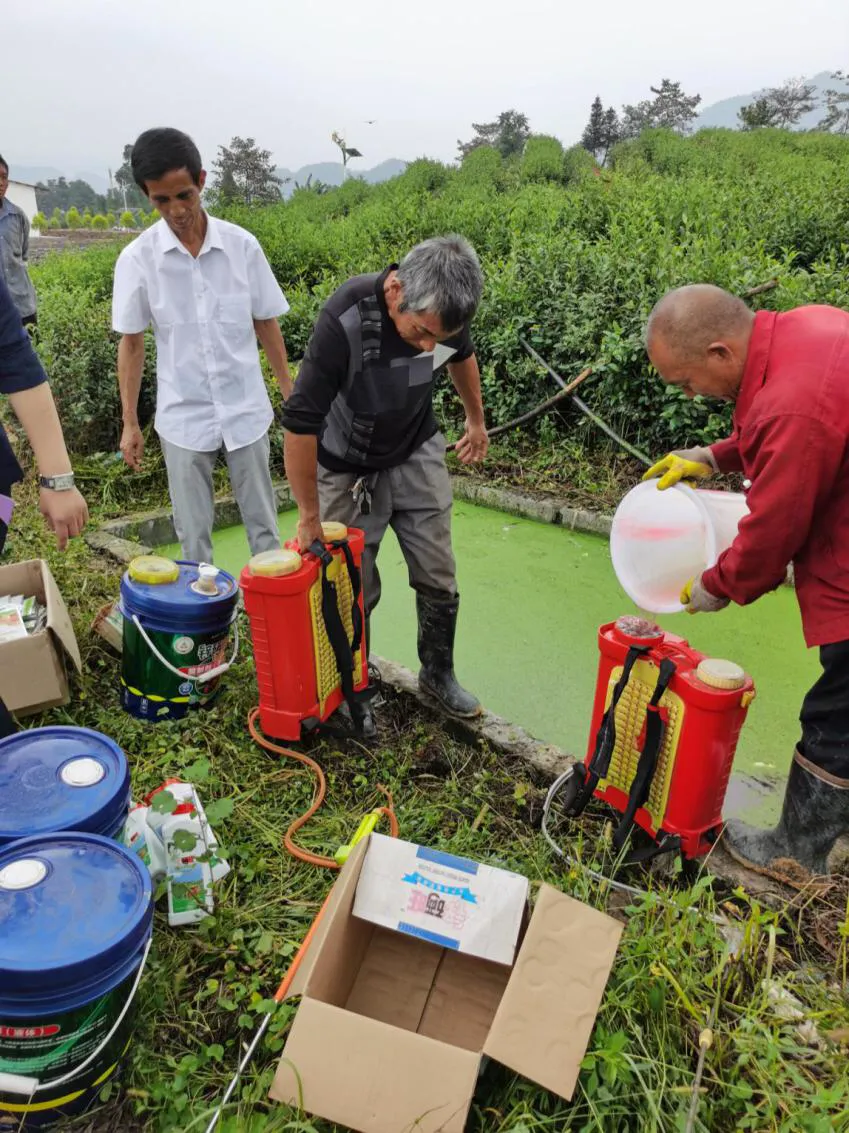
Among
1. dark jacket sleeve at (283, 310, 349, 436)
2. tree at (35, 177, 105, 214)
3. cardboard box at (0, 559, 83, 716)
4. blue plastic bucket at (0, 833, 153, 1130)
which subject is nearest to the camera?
blue plastic bucket at (0, 833, 153, 1130)

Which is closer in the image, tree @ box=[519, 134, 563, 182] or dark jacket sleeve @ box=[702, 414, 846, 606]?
dark jacket sleeve @ box=[702, 414, 846, 606]

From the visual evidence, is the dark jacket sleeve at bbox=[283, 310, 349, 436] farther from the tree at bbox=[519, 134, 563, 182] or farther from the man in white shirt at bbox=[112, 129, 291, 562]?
the tree at bbox=[519, 134, 563, 182]

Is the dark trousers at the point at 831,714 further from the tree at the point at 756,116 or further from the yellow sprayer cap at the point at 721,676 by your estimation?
the tree at the point at 756,116

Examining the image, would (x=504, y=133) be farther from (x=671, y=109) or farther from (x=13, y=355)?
(x=13, y=355)

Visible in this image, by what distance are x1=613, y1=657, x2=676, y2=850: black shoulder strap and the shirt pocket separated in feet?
6.09

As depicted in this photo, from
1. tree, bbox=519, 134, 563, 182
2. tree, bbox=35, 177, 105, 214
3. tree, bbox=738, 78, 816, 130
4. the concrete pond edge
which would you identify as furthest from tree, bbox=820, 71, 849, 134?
tree, bbox=35, 177, 105, 214

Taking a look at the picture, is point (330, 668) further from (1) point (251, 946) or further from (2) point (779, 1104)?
(2) point (779, 1104)

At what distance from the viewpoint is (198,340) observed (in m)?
2.71

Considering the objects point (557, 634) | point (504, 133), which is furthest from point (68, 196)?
point (557, 634)

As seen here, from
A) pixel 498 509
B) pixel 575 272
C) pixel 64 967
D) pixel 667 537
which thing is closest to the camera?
pixel 64 967

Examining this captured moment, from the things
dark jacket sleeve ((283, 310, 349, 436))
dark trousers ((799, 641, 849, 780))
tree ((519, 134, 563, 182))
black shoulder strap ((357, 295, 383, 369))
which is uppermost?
tree ((519, 134, 563, 182))

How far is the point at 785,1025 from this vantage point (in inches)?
56.8

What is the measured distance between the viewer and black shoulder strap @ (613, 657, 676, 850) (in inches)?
71.9

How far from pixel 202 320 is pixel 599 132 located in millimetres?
34246
